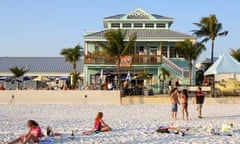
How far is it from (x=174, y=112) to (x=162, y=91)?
1520 cm

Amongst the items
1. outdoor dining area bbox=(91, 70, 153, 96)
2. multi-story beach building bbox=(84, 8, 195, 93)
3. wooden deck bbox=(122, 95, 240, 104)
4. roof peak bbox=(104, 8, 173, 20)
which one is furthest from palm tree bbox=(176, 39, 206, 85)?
wooden deck bbox=(122, 95, 240, 104)

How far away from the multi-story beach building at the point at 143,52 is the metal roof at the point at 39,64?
1097 cm

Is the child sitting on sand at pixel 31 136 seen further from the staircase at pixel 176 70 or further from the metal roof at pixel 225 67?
the staircase at pixel 176 70

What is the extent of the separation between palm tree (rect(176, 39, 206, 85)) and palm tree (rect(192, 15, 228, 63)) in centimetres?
697

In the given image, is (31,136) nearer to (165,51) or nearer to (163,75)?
(163,75)

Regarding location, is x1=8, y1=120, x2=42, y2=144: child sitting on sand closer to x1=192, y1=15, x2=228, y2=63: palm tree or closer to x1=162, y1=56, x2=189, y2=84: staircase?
x1=162, y1=56, x2=189, y2=84: staircase

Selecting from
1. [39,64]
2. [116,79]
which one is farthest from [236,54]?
[39,64]

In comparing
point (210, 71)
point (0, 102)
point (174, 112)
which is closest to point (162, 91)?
point (210, 71)

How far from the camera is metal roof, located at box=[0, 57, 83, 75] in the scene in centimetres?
4530

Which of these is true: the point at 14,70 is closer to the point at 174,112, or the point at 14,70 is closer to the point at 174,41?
the point at 174,41

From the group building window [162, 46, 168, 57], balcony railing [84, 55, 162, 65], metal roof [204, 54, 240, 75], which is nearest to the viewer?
metal roof [204, 54, 240, 75]

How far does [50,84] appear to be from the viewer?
136 feet

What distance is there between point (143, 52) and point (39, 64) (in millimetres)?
16955

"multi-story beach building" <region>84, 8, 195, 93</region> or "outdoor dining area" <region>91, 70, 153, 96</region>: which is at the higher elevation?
"multi-story beach building" <region>84, 8, 195, 93</region>
